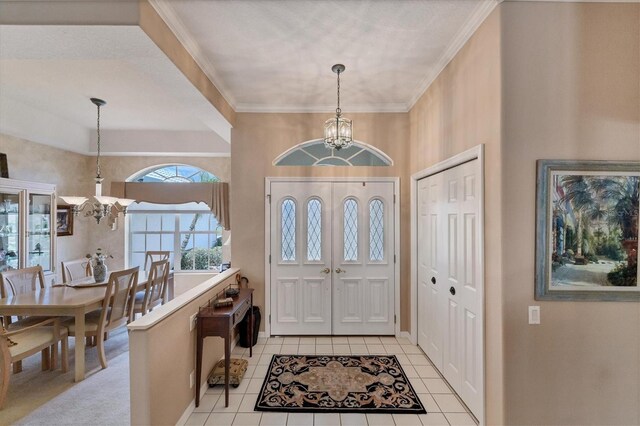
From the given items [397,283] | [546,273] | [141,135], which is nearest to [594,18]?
[546,273]

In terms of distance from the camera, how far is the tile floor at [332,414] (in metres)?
2.24

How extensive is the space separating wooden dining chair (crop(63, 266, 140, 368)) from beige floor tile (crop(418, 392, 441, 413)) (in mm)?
3284

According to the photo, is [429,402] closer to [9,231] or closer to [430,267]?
[430,267]

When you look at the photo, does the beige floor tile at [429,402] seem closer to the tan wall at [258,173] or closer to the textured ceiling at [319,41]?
the tan wall at [258,173]

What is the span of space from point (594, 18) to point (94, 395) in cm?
497

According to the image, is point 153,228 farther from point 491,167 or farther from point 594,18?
point 594,18

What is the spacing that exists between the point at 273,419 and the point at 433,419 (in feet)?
4.24

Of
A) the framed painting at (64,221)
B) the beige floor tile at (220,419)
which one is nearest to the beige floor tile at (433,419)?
the beige floor tile at (220,419)

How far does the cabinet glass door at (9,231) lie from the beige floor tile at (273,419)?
14.6ft

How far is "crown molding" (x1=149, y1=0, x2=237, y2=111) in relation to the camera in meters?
1.98

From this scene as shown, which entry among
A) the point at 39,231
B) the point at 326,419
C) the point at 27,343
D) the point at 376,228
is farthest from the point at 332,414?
the point at 39,231

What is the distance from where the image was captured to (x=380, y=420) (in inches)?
88.8

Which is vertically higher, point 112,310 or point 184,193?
point 184,193

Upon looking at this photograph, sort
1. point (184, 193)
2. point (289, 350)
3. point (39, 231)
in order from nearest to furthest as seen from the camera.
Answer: point (289, 350), point (39, 231), point (184, 193)
